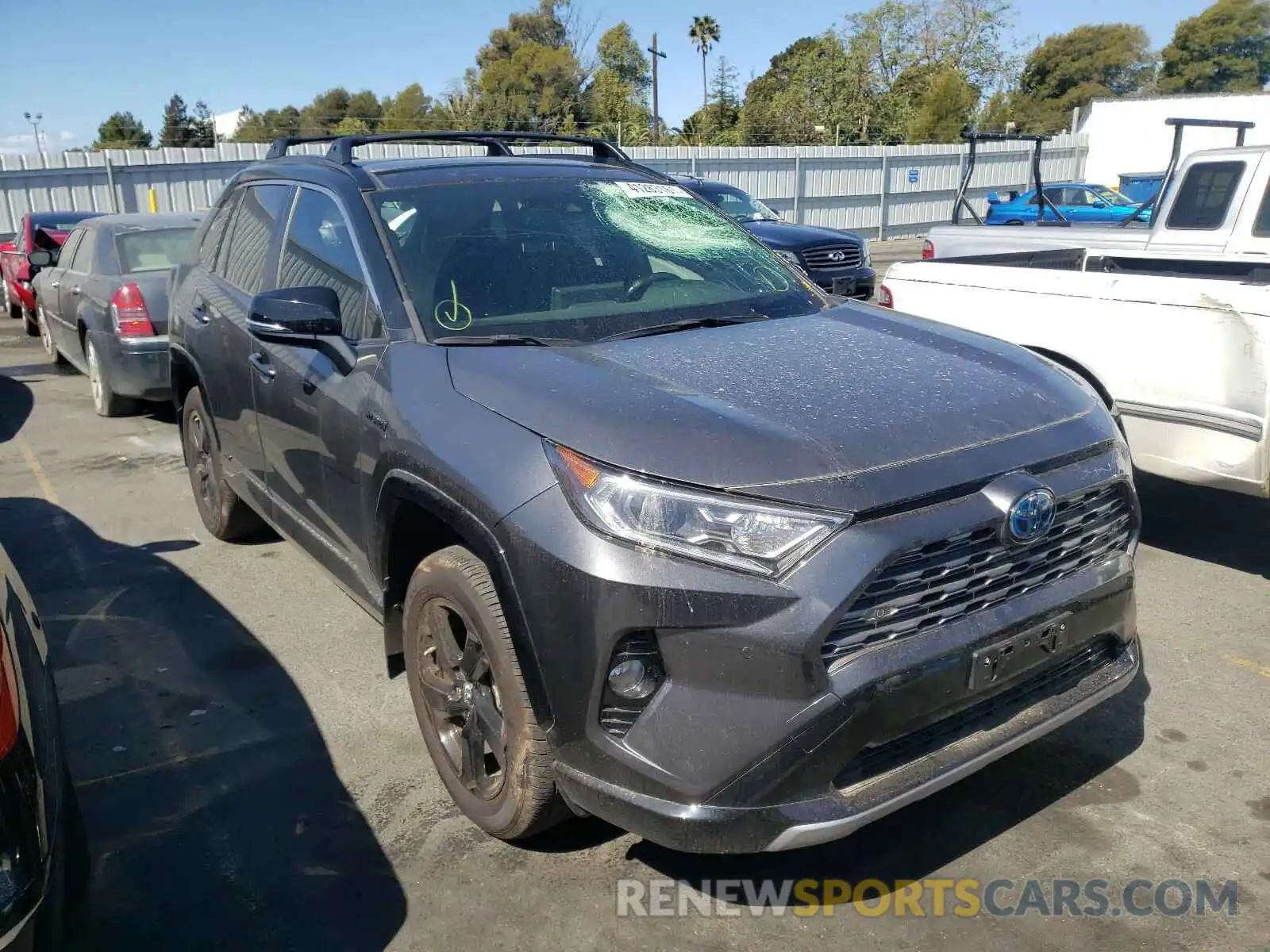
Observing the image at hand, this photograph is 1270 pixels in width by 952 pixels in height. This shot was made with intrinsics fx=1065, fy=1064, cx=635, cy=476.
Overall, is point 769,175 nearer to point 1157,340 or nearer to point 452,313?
point 1157,340

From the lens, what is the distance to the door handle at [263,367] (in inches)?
160

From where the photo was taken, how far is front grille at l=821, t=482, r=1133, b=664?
2.39 m

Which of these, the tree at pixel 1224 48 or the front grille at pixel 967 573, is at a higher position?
the tree at pixel 1224 48

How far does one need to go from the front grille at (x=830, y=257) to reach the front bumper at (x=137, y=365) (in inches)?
322

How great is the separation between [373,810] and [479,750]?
0.49 m

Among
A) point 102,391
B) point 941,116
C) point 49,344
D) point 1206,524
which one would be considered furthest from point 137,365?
point 941,116

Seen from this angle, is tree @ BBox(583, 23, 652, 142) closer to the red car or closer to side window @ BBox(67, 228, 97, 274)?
the red car

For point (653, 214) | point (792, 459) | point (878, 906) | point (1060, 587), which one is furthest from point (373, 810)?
point (653, 214)

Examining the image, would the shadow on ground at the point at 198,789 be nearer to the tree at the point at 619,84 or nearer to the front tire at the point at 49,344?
the front tire at the point at 49,344

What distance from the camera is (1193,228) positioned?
7277 mm

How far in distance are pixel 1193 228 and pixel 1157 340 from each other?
3.24 metres

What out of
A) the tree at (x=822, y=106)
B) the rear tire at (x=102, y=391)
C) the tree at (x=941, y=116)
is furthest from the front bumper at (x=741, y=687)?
the tree at (x=822, y=106)

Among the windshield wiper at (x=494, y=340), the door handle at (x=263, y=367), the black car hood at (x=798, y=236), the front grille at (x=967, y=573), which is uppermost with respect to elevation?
the windshield wiper at (x=494, y=340)

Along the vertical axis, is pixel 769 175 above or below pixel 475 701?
above
